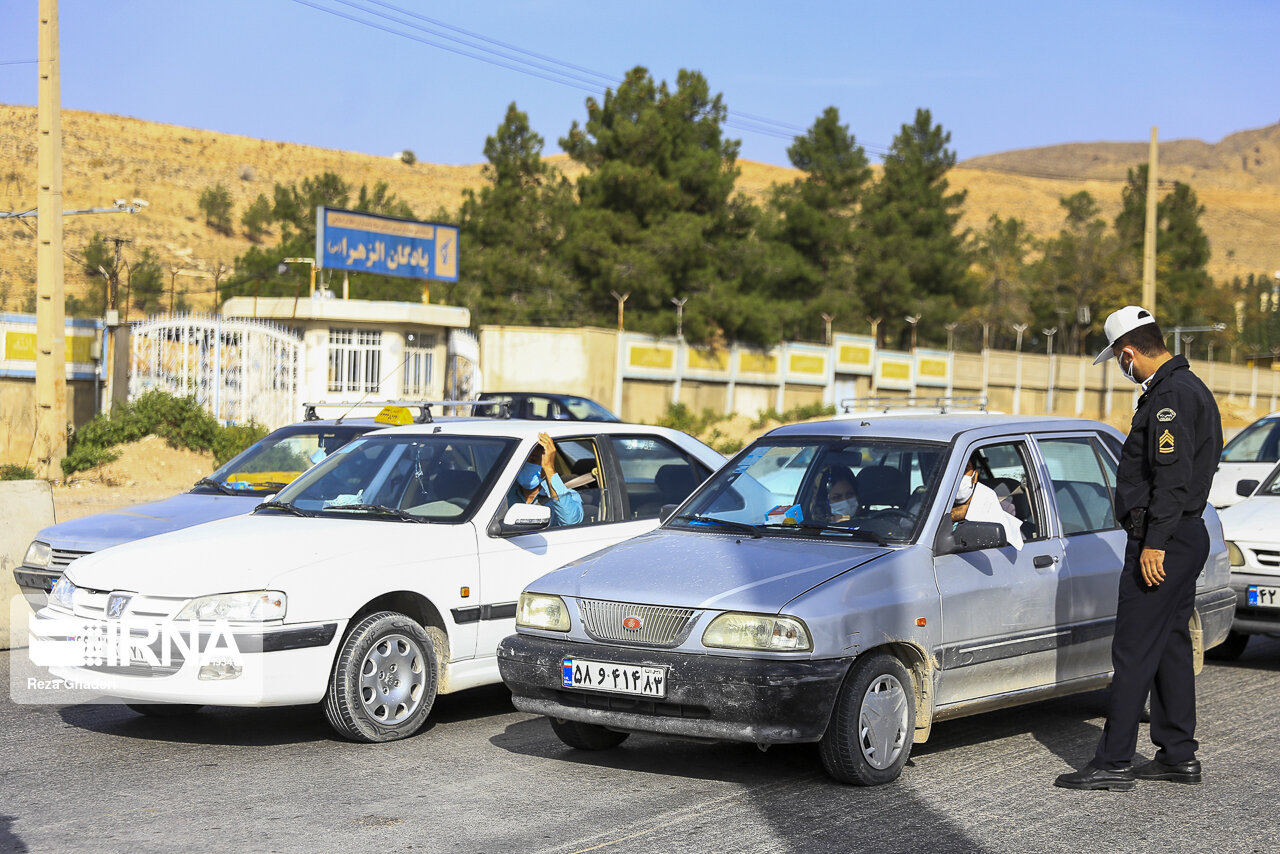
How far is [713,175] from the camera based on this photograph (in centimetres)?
4316

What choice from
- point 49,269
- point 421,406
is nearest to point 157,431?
point 49,269

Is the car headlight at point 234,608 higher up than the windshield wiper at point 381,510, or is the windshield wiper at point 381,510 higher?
the windshield wiper at point 381,510

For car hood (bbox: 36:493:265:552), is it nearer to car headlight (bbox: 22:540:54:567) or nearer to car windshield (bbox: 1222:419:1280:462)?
car headlight (bbox: 22:540:54:567)

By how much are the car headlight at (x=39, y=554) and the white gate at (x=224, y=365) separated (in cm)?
1582

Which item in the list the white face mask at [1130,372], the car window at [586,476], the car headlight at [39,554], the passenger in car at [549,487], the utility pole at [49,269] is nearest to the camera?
the white face mask at [1130,372]

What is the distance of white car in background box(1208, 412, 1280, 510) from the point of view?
1229 centimetres

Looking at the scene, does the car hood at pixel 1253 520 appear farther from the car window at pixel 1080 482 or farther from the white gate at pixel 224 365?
the white gate at pixel 224 365

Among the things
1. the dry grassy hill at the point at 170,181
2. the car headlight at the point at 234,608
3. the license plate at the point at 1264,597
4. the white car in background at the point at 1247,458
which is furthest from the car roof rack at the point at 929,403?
the dry grassy hill at the point at 170,181

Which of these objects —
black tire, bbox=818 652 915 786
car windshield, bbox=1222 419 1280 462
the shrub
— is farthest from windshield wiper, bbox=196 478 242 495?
the shrub

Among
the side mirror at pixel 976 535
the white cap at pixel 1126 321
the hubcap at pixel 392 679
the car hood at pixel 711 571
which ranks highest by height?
the white cap at pixel 1126 321

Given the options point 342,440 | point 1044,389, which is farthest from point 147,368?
point 1044,389

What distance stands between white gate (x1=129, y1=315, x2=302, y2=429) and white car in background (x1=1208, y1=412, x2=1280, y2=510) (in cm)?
1652

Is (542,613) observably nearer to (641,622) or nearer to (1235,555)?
(641,622)

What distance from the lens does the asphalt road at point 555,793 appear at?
500 cm
